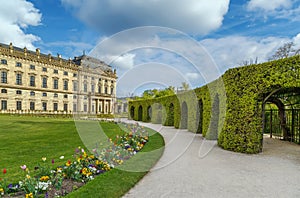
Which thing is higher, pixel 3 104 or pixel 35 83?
pixel 35 83

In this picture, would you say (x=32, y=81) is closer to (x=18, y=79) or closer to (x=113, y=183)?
(x=18, y=79)

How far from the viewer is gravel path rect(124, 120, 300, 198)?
317 cm

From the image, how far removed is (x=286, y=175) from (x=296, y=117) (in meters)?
6.25

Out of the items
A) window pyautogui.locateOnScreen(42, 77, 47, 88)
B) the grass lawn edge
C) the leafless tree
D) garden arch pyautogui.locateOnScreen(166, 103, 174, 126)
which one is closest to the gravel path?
the grass lawn edge

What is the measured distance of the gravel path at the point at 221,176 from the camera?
3169mm

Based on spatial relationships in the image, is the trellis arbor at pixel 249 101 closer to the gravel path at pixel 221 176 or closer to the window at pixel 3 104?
the gravel path at pixel 221 176

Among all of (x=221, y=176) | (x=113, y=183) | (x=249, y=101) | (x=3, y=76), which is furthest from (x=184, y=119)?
(x=3, y=76)

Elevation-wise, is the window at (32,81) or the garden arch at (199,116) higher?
the window at (32,81)

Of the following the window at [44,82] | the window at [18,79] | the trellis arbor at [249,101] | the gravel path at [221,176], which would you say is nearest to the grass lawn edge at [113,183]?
the gravel path at [221,176]

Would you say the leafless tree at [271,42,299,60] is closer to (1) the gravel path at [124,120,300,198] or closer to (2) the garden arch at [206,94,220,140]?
(2) the garden arch at [206,94,220,140]

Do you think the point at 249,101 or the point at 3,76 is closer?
the point at 249,101

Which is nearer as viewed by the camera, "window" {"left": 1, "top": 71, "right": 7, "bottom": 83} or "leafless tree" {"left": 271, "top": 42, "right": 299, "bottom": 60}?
"leafless tree" {"left": 271, "top": 42, "right": 299, "bottom": 60}

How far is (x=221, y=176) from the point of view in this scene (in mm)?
3943

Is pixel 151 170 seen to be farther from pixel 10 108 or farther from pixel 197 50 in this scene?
pixel 10 108
